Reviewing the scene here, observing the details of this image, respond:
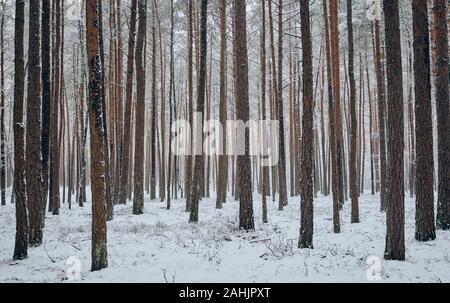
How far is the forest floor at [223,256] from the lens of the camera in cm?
606

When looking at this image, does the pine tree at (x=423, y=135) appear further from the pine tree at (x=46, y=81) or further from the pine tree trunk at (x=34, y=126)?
the pine tree at (x=46, y=81)

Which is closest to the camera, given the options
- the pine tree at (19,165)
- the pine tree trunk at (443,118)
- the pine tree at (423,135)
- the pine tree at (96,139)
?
the pine tree at (96,139)

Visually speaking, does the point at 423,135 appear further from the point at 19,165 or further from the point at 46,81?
the point at 46,81

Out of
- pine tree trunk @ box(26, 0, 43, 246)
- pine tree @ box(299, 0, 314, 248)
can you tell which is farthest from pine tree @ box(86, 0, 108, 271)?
pine tree @ box(299, 0, 314, 248)

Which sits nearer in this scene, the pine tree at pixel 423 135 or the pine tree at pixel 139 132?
the pine tree at pixel 423 135

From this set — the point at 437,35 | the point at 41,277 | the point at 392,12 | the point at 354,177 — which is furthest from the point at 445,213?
the point at 41,277

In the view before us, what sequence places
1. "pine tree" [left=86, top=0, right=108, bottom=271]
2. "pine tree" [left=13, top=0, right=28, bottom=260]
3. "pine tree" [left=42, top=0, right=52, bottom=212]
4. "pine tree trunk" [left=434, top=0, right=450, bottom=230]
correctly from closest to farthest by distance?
1. "pine tree" [left=86, top=0, right=108, bottom=271]
2. "pine tree" [left=13, top=0, right=28, bottom=260]
3. "pine tree trunk" [left=434, top=0, right=450, bottom=230]
4. "pine tree" [left=42, top=0, right=52, bottom=212]

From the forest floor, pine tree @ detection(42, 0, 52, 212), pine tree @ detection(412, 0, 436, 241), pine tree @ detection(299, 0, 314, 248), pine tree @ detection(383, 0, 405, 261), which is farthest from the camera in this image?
pine tree @ detection(42, 0, 52, 212)

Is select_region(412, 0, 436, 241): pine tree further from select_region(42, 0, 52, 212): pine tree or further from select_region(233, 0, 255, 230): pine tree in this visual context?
select_region(42, 0, 52, 212): pine tree

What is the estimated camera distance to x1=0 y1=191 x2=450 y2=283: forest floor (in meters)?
6.06

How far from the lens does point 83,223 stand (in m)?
12.2

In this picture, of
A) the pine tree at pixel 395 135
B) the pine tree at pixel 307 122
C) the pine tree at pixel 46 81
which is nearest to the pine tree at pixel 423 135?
the pine tree at pixel 395 135
